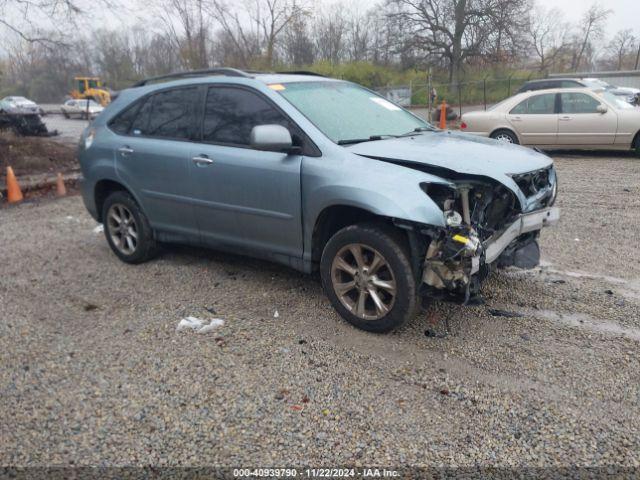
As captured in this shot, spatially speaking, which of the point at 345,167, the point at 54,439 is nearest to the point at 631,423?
the point at 345,167

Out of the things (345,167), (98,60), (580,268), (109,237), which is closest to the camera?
(345,167)

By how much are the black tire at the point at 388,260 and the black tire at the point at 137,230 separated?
2.30 meters

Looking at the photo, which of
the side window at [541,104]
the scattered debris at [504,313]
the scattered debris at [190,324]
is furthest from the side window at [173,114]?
the side window at [541,104]

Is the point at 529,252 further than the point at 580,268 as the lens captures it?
No

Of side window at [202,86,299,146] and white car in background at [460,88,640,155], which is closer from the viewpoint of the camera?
side window at [202,86,299,146]

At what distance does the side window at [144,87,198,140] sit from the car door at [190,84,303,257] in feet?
0.70

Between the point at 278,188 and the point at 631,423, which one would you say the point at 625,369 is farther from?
the point at 278,188

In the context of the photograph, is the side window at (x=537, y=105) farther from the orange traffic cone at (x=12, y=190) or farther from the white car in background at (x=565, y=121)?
the orange traffic cone at (x=12, y=190)

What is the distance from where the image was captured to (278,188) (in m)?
4.07

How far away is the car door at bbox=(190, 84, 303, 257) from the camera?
408 cm

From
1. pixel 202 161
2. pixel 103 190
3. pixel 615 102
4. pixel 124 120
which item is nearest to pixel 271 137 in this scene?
pixel 202 161

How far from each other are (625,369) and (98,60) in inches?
2430

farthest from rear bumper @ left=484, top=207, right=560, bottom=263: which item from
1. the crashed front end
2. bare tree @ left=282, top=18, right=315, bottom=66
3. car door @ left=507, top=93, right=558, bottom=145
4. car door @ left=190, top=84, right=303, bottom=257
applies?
bare tree @ left=282, top=18, right=315, bottom=66

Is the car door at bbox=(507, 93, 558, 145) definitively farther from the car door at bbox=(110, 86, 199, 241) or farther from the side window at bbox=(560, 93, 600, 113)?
the car door at bbox=(110, 86, 199, 241)
